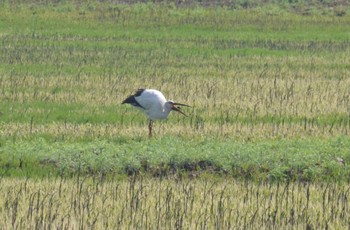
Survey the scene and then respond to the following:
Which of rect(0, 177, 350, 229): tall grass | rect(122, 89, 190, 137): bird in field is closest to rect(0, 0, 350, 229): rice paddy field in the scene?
rect(0, 177, 350, 229): tall grass

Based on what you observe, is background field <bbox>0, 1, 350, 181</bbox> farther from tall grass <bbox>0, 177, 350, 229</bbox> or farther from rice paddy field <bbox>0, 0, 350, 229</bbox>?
tall grass <bbox>0, 177, 350, 229</bbox>

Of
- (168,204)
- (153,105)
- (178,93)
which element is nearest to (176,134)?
(153,105)

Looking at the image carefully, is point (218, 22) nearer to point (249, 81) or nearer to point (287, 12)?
point (287, 12)

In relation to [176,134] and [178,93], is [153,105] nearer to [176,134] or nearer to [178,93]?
[176,134]

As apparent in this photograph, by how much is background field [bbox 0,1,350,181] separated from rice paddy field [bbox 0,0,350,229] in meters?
0.03

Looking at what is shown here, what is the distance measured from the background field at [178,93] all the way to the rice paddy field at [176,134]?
0.03 meters

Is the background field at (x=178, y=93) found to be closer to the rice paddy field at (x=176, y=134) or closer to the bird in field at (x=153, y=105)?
the rice paddy field at (x=176, y=134)

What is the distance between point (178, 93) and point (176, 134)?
459cm

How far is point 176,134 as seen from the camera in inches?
550

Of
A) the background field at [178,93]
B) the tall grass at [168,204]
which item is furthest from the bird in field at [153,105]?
the tall grass at [168,204]

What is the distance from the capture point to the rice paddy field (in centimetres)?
885

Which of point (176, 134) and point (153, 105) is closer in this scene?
point (176, 134)

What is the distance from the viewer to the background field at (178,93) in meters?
11.5

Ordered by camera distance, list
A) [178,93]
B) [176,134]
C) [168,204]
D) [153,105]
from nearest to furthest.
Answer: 1. [168,204]
2. [176,134]
3. [153,105]
4. [178,93]
